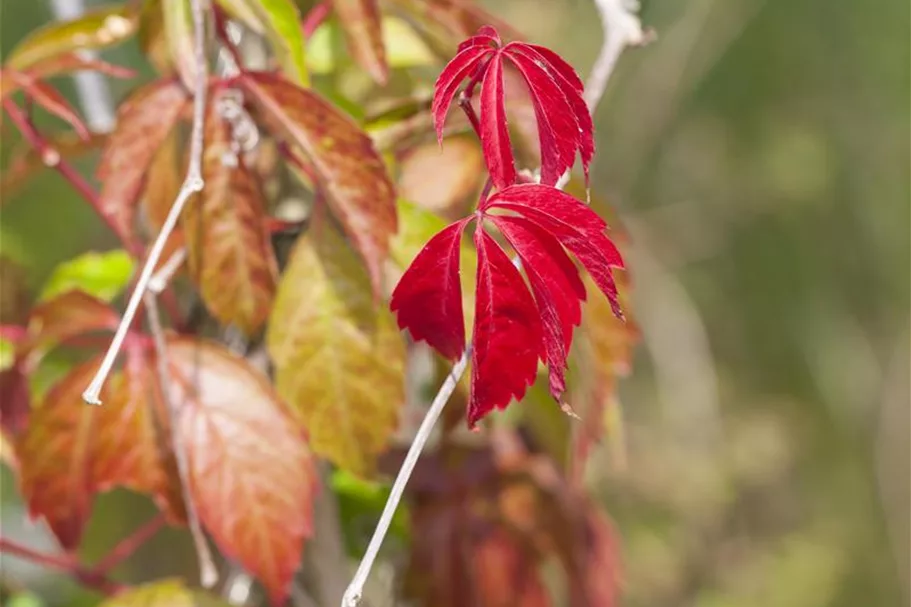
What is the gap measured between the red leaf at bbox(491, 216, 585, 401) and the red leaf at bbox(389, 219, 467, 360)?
0.06 feet

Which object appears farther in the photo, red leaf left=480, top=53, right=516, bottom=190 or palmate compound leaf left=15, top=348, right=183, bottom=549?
palmate compound leaf left=15, top=348, right=183, bottom=549

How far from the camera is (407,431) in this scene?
2.35 feet

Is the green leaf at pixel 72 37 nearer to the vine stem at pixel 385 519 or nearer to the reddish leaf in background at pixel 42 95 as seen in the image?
the reddish leaf in background at pixel 42 95

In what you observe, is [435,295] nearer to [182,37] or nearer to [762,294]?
[182,37]

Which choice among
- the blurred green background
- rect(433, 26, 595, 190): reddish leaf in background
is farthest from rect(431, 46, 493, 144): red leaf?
the blurred green background

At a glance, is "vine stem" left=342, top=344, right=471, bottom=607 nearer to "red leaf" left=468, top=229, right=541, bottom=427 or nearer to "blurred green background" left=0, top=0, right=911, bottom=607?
"red leaf" left=468, top=229, right=541, bottom=427

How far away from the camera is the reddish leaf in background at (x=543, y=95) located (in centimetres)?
29

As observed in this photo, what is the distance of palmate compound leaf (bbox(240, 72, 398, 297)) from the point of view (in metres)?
0.40

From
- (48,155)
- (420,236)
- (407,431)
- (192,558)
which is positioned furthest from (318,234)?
(192,558)

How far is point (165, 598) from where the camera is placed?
0.48 meters

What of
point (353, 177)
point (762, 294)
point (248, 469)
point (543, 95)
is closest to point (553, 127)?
point (543, 95)

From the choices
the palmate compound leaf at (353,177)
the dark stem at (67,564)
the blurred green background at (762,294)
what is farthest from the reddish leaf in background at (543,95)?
the blurred green background at (762,294)

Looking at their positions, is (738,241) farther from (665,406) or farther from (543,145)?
(543,145)

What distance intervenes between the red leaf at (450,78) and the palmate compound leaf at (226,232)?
0.16 meters
